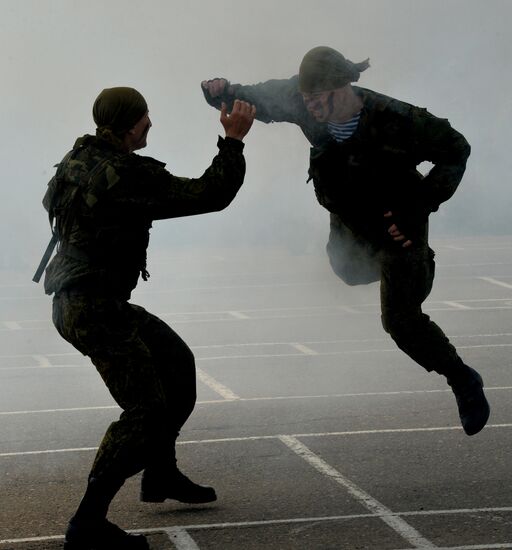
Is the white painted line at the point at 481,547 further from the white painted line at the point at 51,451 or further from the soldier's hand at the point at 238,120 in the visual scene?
the white painted line at the point at 51,451

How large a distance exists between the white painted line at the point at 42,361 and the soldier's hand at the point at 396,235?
723cm

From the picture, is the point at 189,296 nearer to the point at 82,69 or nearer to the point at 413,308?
the point at 82,69

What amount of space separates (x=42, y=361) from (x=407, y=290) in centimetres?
744

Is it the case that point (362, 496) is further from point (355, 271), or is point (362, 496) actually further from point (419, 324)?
point (355, 271)

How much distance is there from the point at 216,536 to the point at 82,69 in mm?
19422

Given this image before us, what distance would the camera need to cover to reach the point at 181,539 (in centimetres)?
628

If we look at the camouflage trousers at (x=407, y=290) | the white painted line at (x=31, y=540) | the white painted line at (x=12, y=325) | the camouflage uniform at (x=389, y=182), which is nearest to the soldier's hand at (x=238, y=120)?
the camouflage uniform at (x=389, y=182)

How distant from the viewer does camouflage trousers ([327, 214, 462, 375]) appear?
6.79 meters

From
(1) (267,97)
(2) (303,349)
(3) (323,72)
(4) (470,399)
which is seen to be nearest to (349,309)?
(2) (303,349)

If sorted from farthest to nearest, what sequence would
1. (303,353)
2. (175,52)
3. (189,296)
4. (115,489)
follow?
1. (175,52)
2. (189,296)
3. (303,353)
4. (115,489)

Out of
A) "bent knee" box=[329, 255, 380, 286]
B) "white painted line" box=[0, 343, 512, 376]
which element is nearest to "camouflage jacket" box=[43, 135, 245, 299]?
"bent knee" box=[329, 255, 380, 286]

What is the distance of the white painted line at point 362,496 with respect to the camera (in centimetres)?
617

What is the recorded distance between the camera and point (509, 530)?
6.26 metres

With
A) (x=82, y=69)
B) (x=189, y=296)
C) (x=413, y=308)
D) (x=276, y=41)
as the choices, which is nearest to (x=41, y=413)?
(x=413, y=308)
